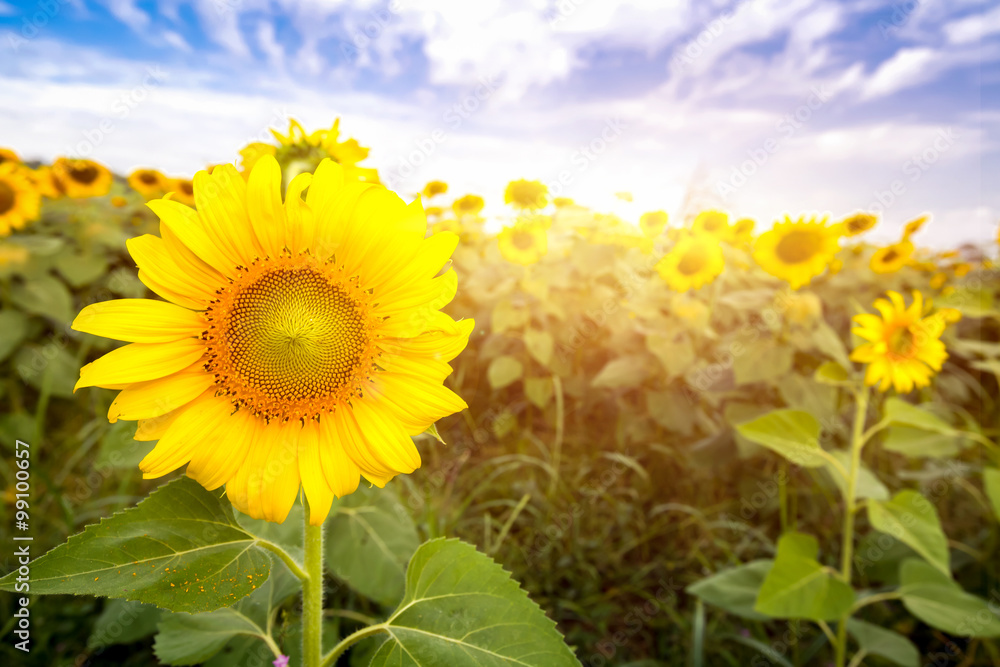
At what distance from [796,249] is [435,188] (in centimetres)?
423

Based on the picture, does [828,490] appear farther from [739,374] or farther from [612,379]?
[612,379]

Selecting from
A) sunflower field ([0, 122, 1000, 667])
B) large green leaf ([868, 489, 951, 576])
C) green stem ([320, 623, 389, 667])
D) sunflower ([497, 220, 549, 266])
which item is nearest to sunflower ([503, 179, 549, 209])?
sunflower field ([0, 122, 1000, 667])

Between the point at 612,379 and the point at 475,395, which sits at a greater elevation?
the point at 612,379

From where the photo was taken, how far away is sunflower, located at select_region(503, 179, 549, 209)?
4.91 meters

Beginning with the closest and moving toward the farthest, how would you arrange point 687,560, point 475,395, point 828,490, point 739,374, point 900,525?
1. point 900,525
2. point 687,560
3. point 739,374
4. point 828,490
5. point 475,395

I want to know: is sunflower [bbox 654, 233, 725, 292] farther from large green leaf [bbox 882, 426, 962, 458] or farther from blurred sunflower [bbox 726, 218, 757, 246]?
blurred sunflower [bbox 726, 218, 757, 246]

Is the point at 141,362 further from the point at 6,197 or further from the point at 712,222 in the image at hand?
the point at 6,197

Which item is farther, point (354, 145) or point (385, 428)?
point (354, 145)

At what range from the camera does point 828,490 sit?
328 centimetres

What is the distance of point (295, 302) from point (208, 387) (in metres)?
0.21

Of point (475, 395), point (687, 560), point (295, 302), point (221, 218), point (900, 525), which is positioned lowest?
point (687, 560)

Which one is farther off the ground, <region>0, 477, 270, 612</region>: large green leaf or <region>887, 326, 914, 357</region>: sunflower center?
<region>887, 326, 914, 357</region>: sunflower center

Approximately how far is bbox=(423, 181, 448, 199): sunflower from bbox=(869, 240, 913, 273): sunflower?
4330mm

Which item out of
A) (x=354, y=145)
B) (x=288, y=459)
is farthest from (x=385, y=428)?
(x=354, y=145)
